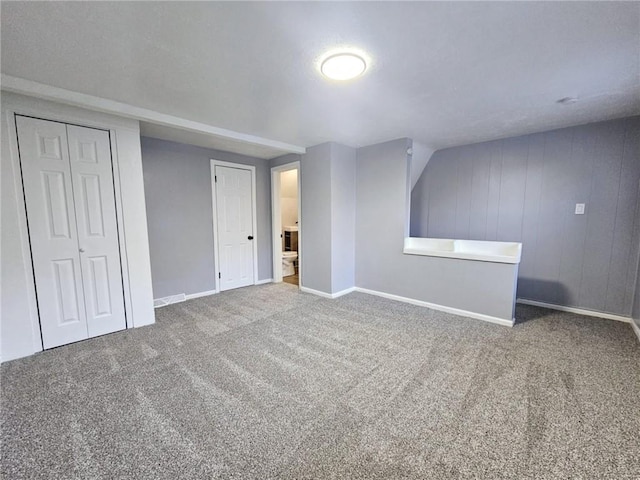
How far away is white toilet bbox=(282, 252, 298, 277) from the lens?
526cm

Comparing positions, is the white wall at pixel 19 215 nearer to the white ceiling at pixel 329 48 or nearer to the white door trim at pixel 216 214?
the white ceiling at pixel 329 48

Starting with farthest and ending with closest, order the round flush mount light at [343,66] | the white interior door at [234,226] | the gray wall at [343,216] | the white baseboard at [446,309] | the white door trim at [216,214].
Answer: the white interior door at [234,226]
the white door trim at [216,214]
the gray wall at [343,216]
the white baseboard at [446,309]
the round flush mount light at [343,66]

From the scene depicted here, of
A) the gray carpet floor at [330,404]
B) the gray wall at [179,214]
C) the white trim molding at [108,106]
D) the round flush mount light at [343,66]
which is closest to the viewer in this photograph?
the gray carpet floor at [330,404]

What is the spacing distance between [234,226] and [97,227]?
1.88 m

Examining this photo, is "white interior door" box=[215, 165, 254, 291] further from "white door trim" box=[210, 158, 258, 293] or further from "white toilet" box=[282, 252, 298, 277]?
"white toilet" box=[282, 252, 298, 277]

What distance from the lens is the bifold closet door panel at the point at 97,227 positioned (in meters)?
2.43

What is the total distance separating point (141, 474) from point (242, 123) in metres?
2.95

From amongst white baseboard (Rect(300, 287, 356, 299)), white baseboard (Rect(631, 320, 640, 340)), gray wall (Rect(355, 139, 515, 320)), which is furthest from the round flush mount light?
white baseboard (Rect(631, 320, 640, 340))

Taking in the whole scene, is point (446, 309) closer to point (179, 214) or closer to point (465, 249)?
point (465, 249)

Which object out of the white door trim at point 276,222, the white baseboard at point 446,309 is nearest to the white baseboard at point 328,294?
the white baseboard at point 446,309

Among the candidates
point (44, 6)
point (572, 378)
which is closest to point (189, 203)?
point (44, 6)

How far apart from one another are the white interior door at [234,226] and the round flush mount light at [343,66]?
2.71 metres

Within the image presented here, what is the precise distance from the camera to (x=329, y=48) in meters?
1.62

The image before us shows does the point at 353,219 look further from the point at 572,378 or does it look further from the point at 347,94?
the point at 572,378
